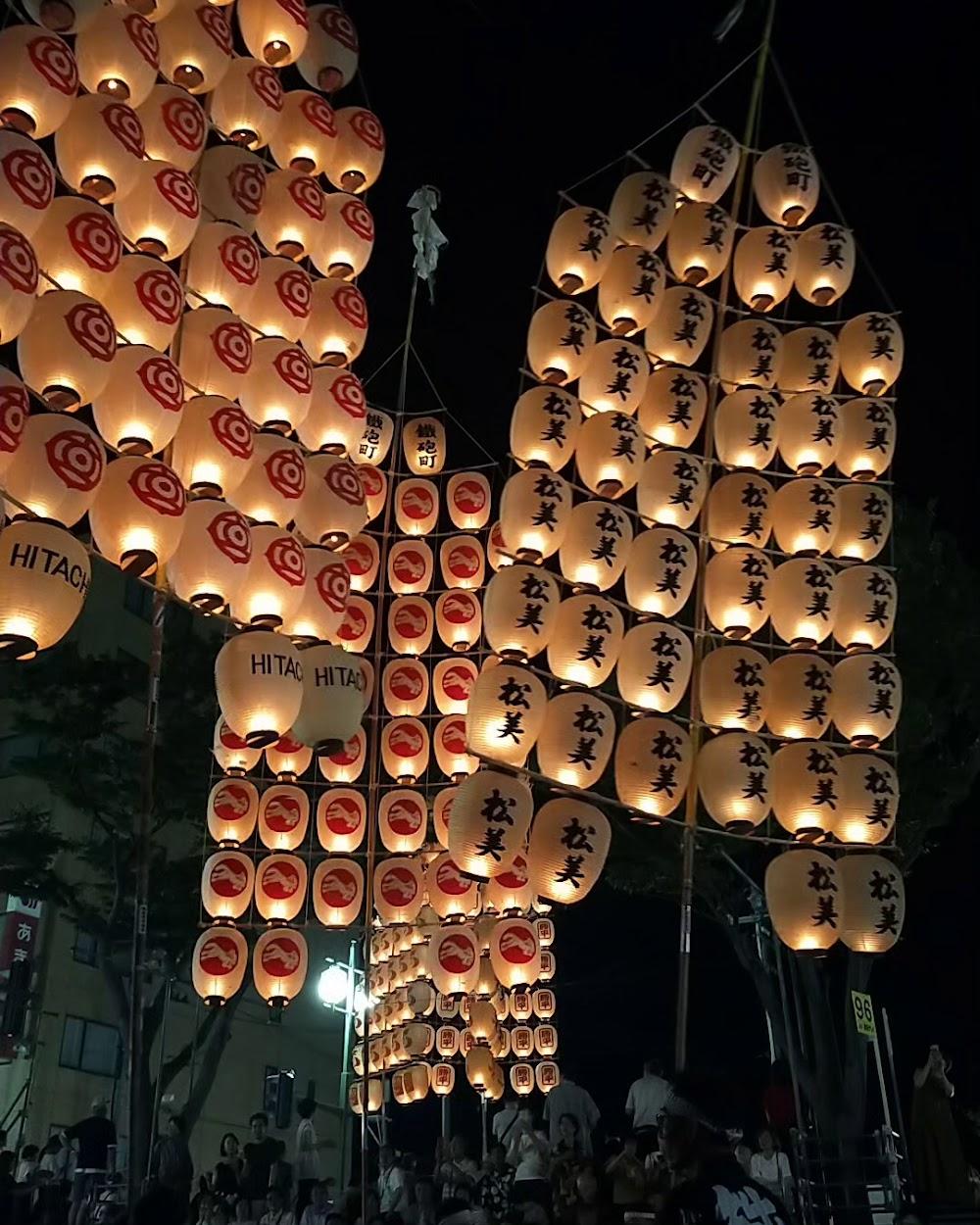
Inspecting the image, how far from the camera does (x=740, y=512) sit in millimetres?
10711

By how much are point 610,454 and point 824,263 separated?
3.24 meters

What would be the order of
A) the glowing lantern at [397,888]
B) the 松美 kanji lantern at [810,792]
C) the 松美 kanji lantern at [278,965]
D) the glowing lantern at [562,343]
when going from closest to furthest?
the 松美 kanji lantern at [810,792]
the glowing lantern at [562,343]
the 松美 kanji lantern at [278,965]
the glowing lantern at [397,888]

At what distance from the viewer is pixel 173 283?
8141 millimetres

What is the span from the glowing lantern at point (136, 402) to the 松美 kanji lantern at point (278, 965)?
509cm

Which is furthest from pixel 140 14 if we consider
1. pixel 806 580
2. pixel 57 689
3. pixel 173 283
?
pixel 57 689

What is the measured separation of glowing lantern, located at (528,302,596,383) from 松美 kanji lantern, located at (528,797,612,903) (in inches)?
148

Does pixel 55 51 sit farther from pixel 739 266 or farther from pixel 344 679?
pixel 739 266

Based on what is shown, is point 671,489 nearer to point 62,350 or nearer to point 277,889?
point 277,889

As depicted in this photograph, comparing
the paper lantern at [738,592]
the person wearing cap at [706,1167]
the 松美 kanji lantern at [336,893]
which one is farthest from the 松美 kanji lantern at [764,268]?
the person wearing cap at [706,1167]

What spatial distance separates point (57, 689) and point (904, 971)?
1534 cm

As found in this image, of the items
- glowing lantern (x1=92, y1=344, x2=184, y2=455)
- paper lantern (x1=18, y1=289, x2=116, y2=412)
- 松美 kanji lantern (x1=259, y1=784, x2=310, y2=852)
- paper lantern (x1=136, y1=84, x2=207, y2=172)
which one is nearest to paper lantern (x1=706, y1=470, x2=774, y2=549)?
松美 kanji lantern (x1=259, y1=784, x2=310, y2=852)

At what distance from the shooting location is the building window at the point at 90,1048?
19.8 metres

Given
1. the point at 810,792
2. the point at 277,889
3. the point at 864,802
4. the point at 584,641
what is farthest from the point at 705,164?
the point at 277,889

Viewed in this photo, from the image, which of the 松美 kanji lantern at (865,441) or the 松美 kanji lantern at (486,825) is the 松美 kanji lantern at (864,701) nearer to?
the 松美 kanji lantern at (865,441)
